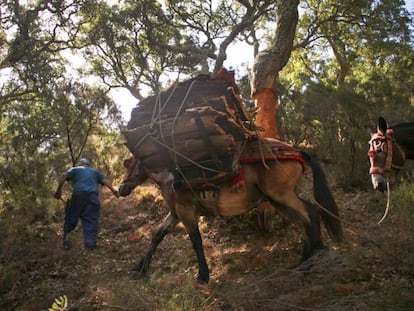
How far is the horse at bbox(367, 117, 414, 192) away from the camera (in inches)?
217

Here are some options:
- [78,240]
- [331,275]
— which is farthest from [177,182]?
[78,240]

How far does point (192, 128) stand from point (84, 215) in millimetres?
3412

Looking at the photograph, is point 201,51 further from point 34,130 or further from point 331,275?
point 331,275

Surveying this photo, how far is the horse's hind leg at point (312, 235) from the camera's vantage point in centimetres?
546

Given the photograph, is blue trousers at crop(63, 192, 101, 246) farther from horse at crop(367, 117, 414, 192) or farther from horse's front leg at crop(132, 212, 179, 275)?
horse at crop(367, 117, 414, 192)

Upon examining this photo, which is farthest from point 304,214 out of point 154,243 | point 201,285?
point 154,243

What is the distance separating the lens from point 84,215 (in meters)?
7.48

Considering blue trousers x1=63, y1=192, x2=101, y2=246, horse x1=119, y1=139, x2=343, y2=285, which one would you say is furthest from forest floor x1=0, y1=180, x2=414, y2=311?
horse x1=119, y1=139, x2=343, y2=285

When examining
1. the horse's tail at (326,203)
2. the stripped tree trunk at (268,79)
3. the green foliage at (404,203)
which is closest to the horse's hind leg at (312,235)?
the horse's tail at (326,203)

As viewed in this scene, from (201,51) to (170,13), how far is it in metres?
1.96

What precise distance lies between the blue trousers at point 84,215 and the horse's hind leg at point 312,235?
389 cm

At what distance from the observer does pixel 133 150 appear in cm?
541

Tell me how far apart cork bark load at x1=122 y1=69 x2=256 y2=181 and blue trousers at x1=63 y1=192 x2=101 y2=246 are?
2.46 m

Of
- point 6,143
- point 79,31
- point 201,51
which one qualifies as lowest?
point 6,143
